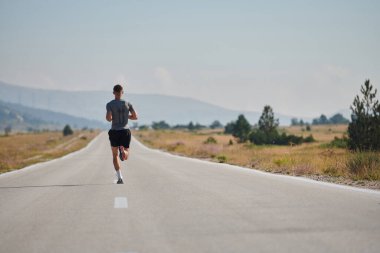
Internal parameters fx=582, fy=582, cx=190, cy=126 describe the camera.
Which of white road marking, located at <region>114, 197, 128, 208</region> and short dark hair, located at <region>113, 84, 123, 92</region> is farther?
short dark hair, located at <region>113, 84, 123, 92</region>

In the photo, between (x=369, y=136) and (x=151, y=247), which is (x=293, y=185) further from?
(x=369, y=136)

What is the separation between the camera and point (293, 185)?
12836 millimetres

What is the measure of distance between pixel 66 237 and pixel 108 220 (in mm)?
1324

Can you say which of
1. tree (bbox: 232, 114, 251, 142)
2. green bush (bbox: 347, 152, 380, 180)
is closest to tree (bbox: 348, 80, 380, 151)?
green bush (bbox: 347, 152, 380, 180)

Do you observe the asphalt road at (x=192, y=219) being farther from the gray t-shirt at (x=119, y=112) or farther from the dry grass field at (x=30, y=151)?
the dry grass field at (x=30, y=151)

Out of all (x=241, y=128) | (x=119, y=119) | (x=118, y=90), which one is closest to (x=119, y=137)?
(x=119, y=119)

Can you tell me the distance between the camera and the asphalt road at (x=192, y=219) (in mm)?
6141

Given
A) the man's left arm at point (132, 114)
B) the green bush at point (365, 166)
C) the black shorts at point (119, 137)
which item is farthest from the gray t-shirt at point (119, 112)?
the green bush at point (365, 166)

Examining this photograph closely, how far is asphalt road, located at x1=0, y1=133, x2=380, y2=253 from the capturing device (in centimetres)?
614

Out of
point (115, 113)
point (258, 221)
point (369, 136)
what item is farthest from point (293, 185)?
point (369, 136)

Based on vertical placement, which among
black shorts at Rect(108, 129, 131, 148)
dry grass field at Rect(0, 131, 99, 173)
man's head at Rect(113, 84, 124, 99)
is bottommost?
dry grass field at Rect(0, 131, 99, 173)

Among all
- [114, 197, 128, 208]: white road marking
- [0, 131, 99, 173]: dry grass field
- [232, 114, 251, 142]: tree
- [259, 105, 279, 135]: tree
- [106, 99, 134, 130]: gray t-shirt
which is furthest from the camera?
[232, 114, 251, 142]: tree

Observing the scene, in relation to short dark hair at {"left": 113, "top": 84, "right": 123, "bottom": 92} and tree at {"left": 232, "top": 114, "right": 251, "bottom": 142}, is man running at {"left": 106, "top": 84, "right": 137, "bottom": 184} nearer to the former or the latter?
short dark hair at {"left": 113, "top": 84, "right": 123, "bottom": 92}

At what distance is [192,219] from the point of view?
7898 millimetres
